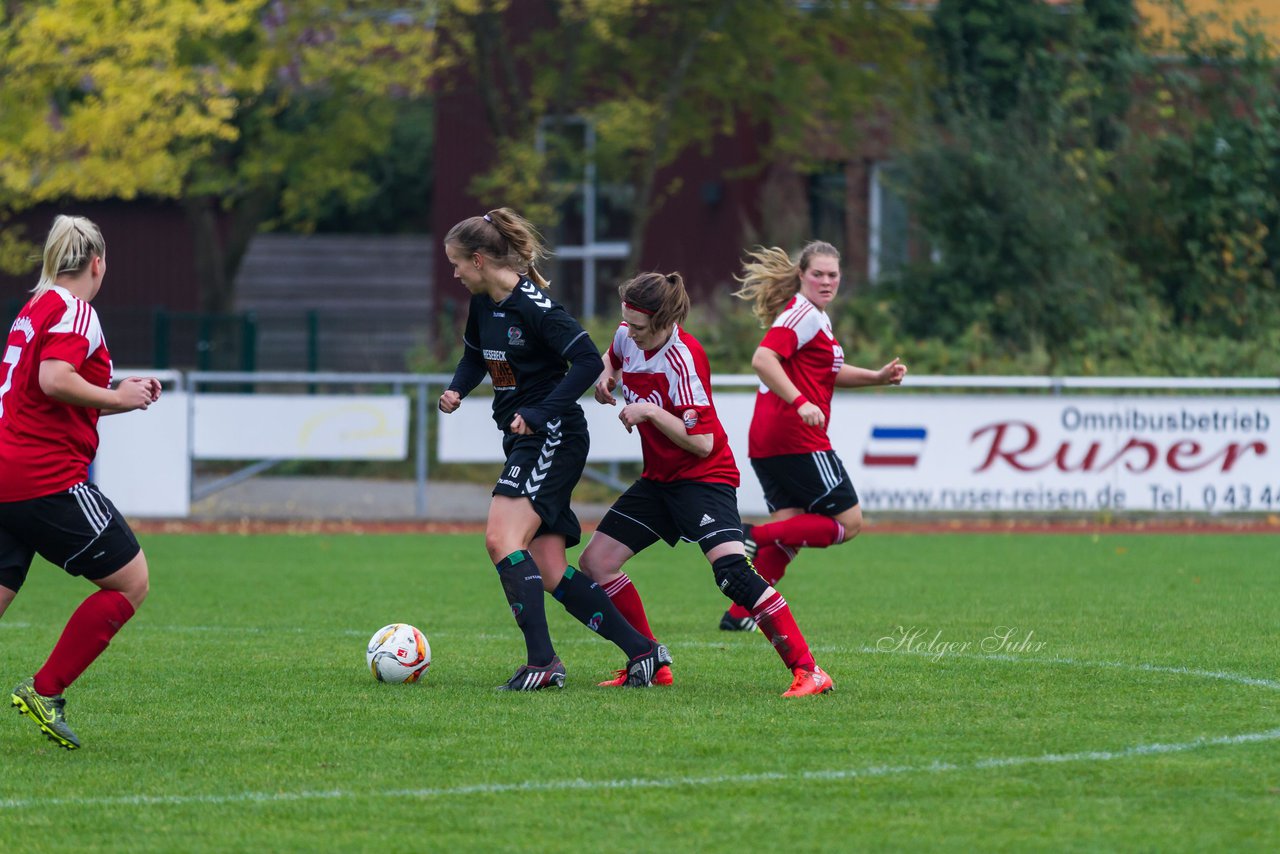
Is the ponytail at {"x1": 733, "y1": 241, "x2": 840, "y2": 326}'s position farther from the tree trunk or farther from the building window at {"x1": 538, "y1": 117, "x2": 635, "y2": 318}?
the building window at {"x1": 538, "y1": 117, "x2": 635, "y2": 318}

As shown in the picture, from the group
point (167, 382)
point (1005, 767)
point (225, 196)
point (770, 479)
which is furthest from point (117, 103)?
point (1005, 767)

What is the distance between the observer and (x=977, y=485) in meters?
16.2

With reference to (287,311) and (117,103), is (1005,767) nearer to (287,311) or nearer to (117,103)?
(117,103)

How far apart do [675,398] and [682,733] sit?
1592 millimetres

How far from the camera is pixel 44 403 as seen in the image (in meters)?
5.82

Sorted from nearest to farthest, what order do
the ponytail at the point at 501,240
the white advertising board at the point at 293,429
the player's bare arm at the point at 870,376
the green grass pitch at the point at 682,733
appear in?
the green grass pitch at the point at 682,733 → the ponytail at the point at 501,240 → the player's bare arm at the point at 870,376 → the white advertising board at the point at 293,429

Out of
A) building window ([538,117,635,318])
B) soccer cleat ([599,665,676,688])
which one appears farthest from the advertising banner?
building window ([538,117,635,318])

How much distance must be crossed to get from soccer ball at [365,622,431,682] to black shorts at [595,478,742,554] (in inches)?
36.2

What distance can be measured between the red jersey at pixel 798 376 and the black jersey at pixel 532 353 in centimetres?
162

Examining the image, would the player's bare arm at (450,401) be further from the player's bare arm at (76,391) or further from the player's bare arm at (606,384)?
the player's bare arm at (76,391)

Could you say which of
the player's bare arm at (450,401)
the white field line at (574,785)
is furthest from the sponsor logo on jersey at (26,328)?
the player's bare arm at (450,401)

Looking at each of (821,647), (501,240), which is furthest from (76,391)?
(821,647)

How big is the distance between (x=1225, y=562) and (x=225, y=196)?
63.3ft

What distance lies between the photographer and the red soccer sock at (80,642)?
589 cm
